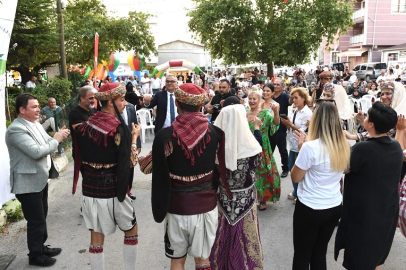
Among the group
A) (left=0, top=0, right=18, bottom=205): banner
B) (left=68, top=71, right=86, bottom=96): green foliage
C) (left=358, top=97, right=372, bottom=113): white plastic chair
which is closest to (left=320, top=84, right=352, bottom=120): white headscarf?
(left=0, top=0, right=18, bottom=205): banner

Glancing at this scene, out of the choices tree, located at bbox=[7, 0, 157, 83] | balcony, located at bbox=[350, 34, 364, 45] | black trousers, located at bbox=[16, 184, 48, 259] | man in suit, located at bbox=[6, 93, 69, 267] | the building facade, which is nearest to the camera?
man in suit, located at bbox=[6, 93, 69, 267]

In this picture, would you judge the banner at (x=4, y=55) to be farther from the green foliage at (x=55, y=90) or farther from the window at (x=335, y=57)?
the window at (x=335, y=57)

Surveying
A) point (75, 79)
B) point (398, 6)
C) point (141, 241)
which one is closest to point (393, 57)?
point (398, 6)

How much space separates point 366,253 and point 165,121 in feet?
12.9

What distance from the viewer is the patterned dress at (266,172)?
4879 millimetres

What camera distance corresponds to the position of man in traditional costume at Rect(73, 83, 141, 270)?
111 inches

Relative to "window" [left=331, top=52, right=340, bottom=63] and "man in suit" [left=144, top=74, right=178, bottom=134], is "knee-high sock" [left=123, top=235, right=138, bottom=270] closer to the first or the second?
"man in suit" [left=144, top=74, right=178, bottom=134]

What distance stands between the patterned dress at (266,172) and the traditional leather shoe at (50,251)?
2674 millimetres

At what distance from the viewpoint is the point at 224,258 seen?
316 cm

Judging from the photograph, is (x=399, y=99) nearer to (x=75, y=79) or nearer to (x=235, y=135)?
(x=235, y=135)

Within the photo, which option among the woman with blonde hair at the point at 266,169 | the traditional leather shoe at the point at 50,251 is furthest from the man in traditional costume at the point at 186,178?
the woman with blonde hair at the point at 266,169

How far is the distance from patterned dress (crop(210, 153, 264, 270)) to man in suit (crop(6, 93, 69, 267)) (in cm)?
170

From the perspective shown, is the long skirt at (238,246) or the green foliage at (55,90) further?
the green foliage at (55,90)

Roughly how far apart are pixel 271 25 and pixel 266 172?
20.6m
